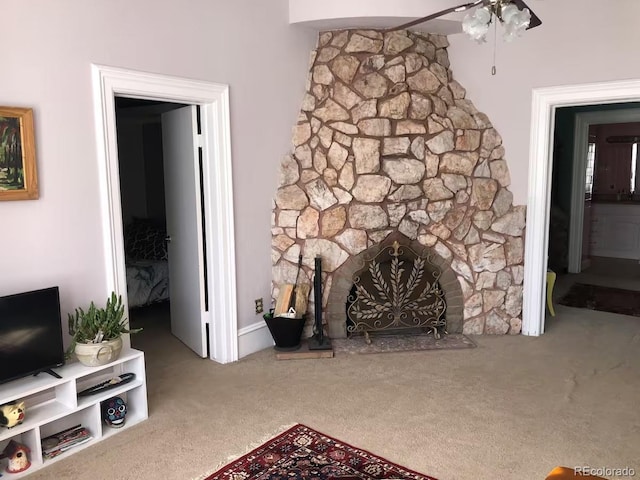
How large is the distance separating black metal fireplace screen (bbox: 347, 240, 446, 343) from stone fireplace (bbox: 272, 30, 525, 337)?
0.29 ft

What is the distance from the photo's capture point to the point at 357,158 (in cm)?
425

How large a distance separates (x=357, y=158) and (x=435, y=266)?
45.3 inches

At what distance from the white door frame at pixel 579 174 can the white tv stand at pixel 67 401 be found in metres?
5.94

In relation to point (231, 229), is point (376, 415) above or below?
below

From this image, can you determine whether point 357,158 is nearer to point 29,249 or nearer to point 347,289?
point 347,289

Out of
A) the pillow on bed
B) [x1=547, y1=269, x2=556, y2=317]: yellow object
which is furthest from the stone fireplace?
the pillow on bed

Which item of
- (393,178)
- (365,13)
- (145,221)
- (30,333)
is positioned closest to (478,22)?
(365,13)

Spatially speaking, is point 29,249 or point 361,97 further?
point 361,97

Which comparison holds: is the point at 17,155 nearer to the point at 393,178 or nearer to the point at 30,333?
the point at 30,333

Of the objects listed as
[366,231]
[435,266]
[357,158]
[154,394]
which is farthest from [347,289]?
[154,394]

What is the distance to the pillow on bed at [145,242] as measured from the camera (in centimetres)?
561

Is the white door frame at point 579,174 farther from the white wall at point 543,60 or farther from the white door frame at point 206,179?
the white door frame at point 206,179

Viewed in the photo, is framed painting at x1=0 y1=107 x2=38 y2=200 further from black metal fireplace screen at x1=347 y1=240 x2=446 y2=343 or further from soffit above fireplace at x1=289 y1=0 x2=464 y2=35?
black metal fireplace screen at x1=347 y1=240 x2=446 y2=343

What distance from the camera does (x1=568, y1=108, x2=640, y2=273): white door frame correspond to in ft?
21.9
